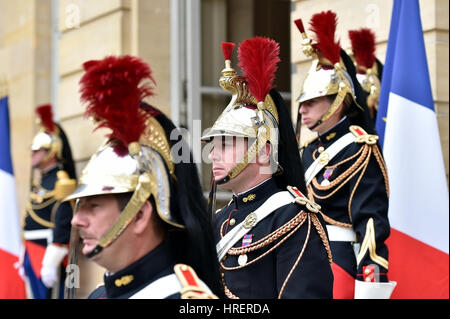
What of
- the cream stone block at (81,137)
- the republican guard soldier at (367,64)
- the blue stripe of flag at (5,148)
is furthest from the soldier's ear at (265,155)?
the blue stripe of flag at (5,148)

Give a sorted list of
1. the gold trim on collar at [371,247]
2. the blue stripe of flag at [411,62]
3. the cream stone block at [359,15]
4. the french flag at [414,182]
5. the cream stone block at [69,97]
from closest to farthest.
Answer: the gold trim on collar at [371,247] < the french flag at [414,182] < the blue stripe of flag at [411,62] < the cream stone block at [359,15] < the cream stone block at [69,97]

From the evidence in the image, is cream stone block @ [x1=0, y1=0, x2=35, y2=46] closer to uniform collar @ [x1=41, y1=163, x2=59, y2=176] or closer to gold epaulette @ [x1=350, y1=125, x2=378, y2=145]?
uniform collar @ [x1=41, y1=163, x2=59, y2=176]

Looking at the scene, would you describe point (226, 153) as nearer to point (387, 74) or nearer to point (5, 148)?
point (387, 74)

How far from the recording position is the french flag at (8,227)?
883 cm

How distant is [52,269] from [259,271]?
500 cm

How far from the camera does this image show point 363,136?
17.9 feet

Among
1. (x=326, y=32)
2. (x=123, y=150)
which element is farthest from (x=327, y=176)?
(x=123, y=150)

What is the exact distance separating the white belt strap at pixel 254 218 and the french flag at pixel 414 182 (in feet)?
5.73

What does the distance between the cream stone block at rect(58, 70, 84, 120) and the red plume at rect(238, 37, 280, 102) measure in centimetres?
543

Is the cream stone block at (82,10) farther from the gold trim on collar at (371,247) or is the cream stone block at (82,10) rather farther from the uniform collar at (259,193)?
the uniform collar at (259,193)

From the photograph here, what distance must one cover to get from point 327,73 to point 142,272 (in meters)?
2.72

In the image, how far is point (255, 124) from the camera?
4.18 metres

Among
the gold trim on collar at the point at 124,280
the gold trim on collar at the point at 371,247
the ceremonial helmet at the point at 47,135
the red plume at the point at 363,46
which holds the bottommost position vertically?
the gold trim on collar at the point at 371,247
